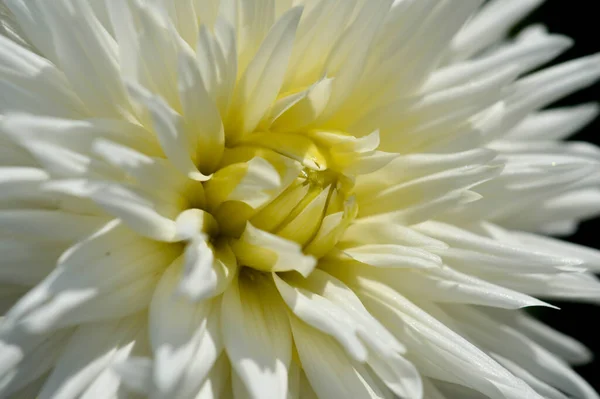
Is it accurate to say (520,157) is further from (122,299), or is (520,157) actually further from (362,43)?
(122,299)

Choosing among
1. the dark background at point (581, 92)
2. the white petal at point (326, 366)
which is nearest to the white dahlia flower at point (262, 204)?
the white petal at point (326, 366)

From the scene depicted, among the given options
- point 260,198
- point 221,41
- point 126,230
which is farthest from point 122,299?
point 221,41

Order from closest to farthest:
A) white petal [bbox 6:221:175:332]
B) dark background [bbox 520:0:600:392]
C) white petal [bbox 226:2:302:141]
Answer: white petal [bbox 6:221:175:332] < white petal [bbox 226:2:302:141] < dark background [bbox 520:0:600:392]

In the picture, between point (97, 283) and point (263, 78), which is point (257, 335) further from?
point (263, 78)

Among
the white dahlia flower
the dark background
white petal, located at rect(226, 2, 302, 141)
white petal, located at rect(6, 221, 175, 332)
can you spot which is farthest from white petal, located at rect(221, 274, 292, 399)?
the dark background

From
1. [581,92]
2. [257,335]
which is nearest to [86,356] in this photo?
[257,335]

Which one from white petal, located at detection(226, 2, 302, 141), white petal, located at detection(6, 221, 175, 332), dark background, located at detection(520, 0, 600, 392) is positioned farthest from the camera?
dark background, located at detection(520, 0, 600, 392)

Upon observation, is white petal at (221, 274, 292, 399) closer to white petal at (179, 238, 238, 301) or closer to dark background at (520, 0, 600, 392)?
white petal at (179, 238, 238, 301)

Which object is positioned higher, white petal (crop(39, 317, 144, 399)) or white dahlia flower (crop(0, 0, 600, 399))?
white dahlia flower (crop(0, 0, 600, 399))

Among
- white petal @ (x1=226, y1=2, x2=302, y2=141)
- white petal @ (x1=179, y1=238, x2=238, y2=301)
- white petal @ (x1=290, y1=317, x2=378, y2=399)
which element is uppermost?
white petal @ (x1=226, y1=2, x2=302, y2=141)
